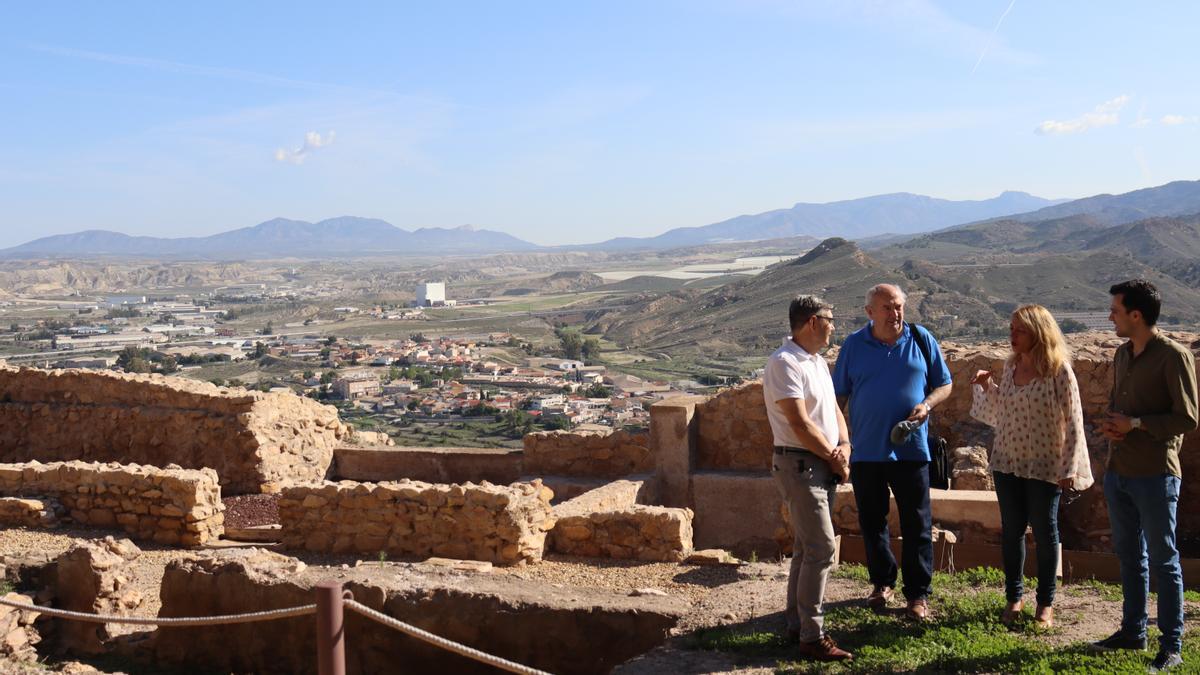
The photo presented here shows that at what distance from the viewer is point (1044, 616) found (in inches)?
220

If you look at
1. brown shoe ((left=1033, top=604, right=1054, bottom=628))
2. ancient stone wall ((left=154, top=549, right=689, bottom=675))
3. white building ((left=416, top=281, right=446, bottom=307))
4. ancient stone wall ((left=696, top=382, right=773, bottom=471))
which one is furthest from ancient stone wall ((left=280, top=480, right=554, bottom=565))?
white building ((left=416, top=281, right=446, bottom=307))

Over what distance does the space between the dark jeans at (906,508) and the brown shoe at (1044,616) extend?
0.59 meters

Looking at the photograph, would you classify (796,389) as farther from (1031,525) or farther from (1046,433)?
(1031,525)

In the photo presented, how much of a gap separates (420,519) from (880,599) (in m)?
4.28

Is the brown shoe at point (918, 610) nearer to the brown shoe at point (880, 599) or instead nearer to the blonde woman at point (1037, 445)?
the brown shoe at point (880, 599)

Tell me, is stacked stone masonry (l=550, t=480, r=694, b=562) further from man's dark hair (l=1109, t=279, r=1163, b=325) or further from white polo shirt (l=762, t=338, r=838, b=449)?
man's dark hair (l=1109, t=279, r=1163, b=325)

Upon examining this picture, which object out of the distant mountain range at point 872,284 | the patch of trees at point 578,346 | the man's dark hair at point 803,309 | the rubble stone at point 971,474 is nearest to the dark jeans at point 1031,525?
the man's dark hair at point 803,309

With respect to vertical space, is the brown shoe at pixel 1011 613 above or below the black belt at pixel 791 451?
below

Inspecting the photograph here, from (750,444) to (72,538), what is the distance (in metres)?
7.00

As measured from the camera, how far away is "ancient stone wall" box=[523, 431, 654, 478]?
11672 millimetres

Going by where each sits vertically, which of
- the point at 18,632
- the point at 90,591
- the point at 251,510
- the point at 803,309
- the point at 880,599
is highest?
the point at 803,309

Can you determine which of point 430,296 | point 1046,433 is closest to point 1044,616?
point 1046,433

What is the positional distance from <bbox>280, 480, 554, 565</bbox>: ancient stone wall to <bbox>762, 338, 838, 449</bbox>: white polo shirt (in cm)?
364

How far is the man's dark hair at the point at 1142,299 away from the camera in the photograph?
5.14 metres
